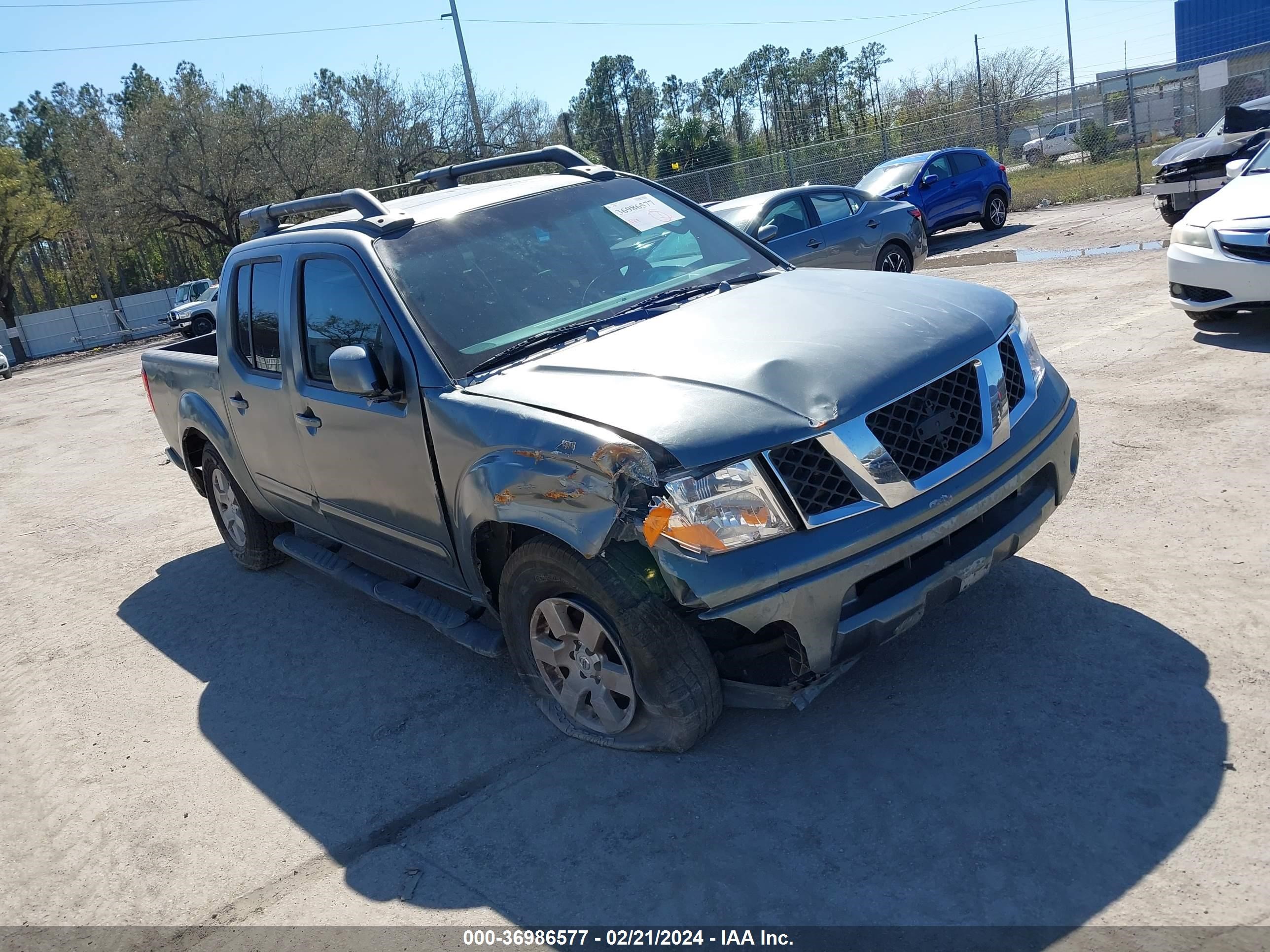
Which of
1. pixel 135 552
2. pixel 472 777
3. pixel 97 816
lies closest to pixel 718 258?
pixel 472 777

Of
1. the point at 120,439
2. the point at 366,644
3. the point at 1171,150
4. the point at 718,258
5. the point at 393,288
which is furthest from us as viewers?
the point at 1171,150

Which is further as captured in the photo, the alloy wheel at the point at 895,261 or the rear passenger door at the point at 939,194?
the rear passenger door at the point at 939,194

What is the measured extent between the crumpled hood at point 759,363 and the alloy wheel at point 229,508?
3233 mm

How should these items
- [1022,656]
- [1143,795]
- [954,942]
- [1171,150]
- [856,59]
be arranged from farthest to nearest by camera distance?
[856,59]
[1171,150]
[1022,656]
[1143,795]
[954,942]

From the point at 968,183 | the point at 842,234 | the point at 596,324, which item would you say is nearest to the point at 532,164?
the point at 596,324

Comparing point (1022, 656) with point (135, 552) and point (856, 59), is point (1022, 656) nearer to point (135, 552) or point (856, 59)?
point (135, 552)

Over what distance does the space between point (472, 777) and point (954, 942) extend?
1868 mm

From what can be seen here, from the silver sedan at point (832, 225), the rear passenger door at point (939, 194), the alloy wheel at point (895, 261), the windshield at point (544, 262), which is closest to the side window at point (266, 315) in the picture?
the windshield at point (544, 262)

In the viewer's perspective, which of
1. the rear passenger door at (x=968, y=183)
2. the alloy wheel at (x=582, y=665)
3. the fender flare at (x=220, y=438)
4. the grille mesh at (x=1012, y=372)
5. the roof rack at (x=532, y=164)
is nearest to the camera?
the alloy wheel at (x=582, y=665)

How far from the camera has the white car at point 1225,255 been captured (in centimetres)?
691

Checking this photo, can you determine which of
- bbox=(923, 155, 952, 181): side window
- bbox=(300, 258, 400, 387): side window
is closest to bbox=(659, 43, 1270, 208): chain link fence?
bbox=(923, 155, 952, 181): side window

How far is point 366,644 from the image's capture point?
5.18m

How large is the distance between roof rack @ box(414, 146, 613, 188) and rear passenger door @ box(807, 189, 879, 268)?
681cm

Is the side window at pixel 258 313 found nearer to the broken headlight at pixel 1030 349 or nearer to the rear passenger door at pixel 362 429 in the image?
the rear passenger door at pixel 362 429
